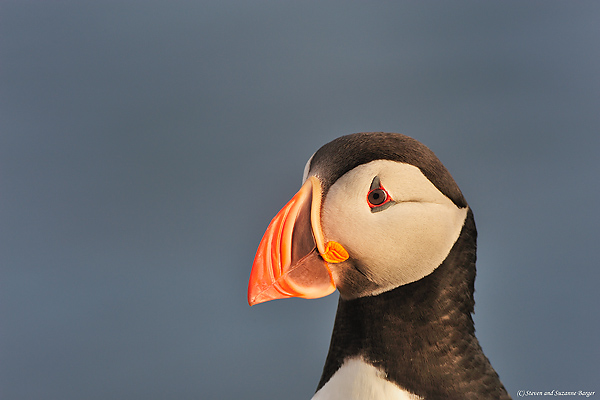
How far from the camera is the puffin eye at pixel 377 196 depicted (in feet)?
2.50

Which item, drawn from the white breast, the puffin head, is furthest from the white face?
the white breast

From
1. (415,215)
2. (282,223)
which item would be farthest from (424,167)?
(282,223)

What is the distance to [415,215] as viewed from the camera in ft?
2.50

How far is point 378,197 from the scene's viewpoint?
765 millimetres

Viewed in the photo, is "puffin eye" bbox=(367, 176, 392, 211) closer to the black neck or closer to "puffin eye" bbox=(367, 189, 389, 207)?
"puffin eye" bbox=(367, 189, 389, 207)

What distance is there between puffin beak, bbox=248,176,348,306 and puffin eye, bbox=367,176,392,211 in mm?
71

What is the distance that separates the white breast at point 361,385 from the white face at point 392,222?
0.13 m

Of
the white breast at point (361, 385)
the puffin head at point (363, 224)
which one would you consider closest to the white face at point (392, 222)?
the puffin head at point (363, 224)

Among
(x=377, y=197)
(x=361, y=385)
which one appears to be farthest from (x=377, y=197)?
(x=361, y=385)

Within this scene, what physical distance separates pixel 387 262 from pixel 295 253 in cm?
12

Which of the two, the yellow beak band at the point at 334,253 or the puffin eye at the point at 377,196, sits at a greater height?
the puffin eye at the point at 377,196

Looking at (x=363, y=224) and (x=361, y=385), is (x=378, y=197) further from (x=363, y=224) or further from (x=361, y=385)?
(x=361, y=385)

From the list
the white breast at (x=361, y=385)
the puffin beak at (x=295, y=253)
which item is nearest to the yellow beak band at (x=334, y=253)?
the puffin beak at (x=295, y=253)

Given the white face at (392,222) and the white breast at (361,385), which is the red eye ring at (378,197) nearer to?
the white face at (392,222)
